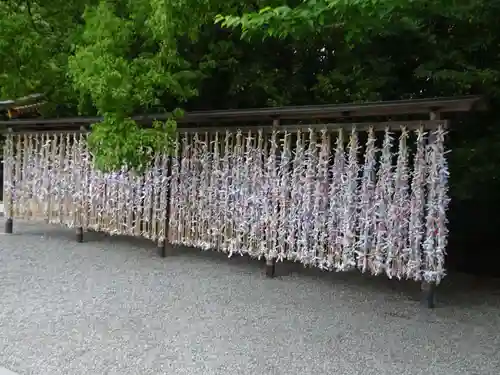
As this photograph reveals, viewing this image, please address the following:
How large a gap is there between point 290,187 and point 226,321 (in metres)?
2.29

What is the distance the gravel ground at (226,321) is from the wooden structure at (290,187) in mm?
507

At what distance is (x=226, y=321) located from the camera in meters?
5.65

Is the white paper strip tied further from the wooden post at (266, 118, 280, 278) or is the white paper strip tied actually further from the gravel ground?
the gravel ground

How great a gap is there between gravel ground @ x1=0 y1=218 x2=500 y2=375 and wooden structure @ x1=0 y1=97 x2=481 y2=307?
51 centimetres

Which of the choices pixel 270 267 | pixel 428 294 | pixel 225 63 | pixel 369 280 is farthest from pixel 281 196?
pixel 225 63

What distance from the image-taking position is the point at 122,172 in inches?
359

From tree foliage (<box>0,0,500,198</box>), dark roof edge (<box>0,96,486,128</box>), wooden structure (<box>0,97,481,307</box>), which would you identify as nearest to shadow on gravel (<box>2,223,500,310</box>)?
wooden structure (<box>0,97,481,307</box>)

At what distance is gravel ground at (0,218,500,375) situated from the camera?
452 cm

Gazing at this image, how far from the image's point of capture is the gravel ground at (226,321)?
4.52 m

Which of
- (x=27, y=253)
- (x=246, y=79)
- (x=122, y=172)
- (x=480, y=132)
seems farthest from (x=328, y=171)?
(x=27, y=253)

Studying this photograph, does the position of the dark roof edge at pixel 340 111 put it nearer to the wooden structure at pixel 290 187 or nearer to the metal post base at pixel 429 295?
the wooden structure at pixel 290 187

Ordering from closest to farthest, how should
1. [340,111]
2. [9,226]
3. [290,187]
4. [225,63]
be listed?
1. [340,111]
2. [290,187]
3. [225,63]
4. [9,226]

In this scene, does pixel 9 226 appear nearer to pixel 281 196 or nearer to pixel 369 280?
pixel 281 196

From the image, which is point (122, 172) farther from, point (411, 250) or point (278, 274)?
point (411, 250)
